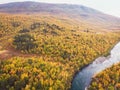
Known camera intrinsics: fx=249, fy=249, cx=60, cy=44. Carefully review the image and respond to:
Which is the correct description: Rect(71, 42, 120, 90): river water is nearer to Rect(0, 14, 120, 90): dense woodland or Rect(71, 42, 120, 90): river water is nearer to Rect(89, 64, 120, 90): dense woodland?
Rect(0, 14, 120, 90): dense woodland

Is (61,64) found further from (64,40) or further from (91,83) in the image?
(64,40)

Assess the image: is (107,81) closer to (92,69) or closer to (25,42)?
(92,69)

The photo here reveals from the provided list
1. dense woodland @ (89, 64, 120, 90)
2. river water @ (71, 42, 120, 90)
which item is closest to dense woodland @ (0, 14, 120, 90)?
river water @ (71, 42, 120, 90)

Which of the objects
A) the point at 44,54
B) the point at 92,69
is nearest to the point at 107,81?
the point at 92,69

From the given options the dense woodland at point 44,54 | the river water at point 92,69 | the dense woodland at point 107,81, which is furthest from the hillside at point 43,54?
the dense woodland at point 107,81

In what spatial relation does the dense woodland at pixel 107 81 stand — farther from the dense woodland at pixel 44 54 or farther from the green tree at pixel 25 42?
the green tree at pixel 25 42

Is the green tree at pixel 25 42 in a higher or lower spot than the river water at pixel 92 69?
higher

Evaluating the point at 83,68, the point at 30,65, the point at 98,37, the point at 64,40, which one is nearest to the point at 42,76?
the point at 30,65
